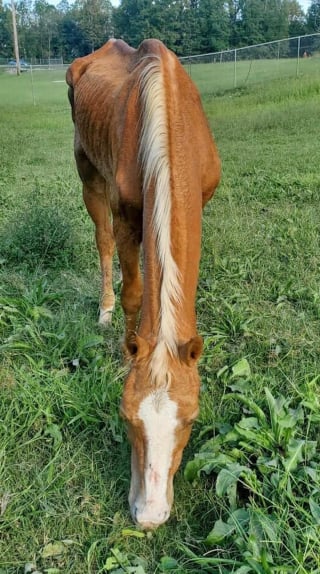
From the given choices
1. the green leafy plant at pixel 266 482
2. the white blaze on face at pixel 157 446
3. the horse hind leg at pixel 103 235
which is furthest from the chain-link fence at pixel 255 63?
the white blaze on face at pixel 157 446

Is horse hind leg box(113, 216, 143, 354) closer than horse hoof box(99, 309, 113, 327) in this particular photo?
Yes

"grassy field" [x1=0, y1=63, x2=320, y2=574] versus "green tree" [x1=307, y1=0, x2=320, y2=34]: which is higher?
"green tree" [x1=307, y1=0, x2=320, y2=34]

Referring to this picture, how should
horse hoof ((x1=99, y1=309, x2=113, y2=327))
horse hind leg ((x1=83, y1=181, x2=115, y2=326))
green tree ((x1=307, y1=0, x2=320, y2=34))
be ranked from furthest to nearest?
green tree ((x1=307, y1=0, x2=320, y2=34)) < horse hind leg ((x1=83, y1=181, x2=115, y2=326)) < horse hoof ((x1=99, y1=309, x2=113, y2=327))

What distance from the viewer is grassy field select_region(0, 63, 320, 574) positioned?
206 cm

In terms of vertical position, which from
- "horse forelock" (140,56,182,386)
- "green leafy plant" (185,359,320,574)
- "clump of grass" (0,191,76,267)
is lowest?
"green leafy plant" (185,359,320,574)

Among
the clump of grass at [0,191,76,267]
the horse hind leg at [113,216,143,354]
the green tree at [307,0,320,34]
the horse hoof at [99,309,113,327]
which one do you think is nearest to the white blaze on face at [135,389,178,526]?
the horse hind leg at [113,216,143,354]

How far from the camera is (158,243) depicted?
2.17m

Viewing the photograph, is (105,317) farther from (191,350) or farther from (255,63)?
(255,63)

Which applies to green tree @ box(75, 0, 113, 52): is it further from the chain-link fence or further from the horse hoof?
the horse hoof

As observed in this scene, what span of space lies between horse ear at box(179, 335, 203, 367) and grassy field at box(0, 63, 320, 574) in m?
0.54

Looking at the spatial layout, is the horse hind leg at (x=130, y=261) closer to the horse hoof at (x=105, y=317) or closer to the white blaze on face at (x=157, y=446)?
the horse hoof at (x=105, y=317)

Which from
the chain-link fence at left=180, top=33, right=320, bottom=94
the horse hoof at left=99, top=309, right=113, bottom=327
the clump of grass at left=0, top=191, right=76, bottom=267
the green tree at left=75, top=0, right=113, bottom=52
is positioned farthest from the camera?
the green tree at left=75, top=0, right=113, bottom=52

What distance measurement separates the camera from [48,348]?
3.24 meters

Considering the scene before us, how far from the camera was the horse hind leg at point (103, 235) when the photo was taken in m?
3.87
